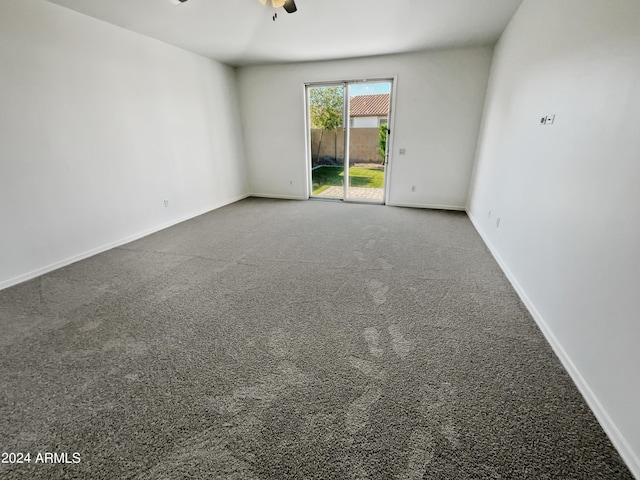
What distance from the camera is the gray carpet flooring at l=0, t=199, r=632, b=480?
3.66 feet

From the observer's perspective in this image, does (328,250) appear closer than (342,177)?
Yes

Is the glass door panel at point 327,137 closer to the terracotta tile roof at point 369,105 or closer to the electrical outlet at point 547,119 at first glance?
the terracotta tile roof at point 369,105

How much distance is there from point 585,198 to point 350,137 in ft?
13.1

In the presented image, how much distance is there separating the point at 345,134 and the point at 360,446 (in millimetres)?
4793

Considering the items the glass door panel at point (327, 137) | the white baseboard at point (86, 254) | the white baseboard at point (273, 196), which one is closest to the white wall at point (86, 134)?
the white baseboard at point (86, 254)

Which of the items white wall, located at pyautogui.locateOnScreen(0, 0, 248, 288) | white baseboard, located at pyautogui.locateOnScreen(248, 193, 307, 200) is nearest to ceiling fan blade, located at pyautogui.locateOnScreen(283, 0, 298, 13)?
white wall, located at pyautogui.locateOnScreen(0, 0, 248, 288)

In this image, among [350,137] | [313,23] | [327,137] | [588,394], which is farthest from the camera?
[327,137]

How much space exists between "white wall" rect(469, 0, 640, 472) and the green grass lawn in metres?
2.73

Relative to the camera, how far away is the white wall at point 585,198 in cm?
120

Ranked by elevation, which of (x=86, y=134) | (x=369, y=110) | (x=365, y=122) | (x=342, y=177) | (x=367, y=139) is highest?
(x=369, y=110)

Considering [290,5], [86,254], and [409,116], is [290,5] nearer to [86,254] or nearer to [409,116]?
[409,116]

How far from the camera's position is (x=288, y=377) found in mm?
1502

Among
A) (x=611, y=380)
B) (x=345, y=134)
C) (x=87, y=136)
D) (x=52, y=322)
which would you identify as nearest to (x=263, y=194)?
(x=345, y=134)

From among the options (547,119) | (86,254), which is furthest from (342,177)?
(86,254)
